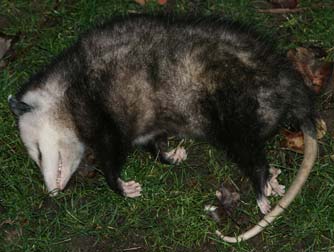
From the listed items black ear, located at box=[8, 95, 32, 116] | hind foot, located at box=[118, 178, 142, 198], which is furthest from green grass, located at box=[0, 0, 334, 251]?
black ear, located at box=[8, 95, 32, 116]

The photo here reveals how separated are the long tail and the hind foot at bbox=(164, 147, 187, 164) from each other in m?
0.59

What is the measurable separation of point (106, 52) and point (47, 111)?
53cm

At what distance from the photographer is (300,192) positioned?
13.3ft

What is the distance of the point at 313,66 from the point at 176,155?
114 centimetres

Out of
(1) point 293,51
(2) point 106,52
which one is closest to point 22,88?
(2) point 106,52

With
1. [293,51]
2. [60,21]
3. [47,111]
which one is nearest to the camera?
[47,111]

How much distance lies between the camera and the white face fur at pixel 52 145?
4.24m

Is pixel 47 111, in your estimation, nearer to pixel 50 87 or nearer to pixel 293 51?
pixel 50 87

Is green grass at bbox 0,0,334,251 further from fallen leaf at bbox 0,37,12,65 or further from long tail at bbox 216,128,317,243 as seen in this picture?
fallen leaf at bbox 0,37,12,65

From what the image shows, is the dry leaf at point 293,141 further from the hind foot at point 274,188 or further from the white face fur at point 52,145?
the white face fur at point 52,145

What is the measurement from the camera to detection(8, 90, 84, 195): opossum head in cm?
423

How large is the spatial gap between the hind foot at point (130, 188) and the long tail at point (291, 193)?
573 millimetres

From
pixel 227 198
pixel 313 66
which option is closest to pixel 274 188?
pixel 227 198

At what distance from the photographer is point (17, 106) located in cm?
423
